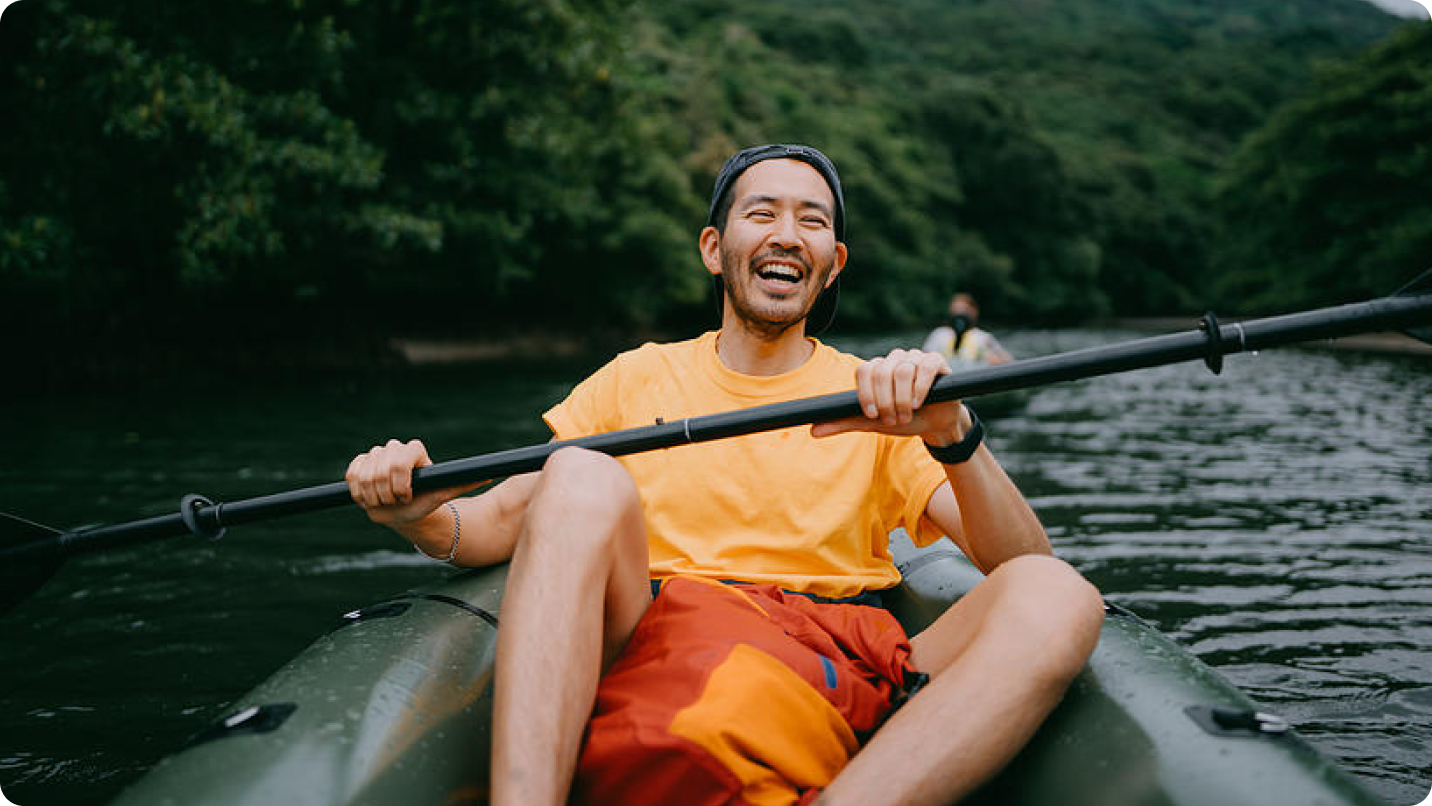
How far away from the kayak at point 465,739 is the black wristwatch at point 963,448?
1.42 ft

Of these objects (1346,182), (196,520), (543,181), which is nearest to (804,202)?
(196,520)

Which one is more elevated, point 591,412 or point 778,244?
point 778,244

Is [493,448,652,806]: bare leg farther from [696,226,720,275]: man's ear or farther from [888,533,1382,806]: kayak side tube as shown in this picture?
[696,226,720,275]: man's ear

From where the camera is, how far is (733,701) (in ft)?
4.87

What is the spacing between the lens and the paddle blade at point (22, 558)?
2518 mm

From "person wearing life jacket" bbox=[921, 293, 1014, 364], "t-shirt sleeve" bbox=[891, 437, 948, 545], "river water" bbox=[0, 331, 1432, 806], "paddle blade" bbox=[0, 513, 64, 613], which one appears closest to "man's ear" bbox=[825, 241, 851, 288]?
"t-shirt sleeve" bbox=[891, 437, 948, 545]

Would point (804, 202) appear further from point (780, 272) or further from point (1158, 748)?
point (1158, 748)

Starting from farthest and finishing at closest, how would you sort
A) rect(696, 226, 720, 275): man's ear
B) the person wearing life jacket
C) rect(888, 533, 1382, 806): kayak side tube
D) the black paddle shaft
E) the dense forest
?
the dense forest < the person wearing life jacket < rect(696, 226, 720, 275): man's ear < the black paddle shaft < rect(888, 533, 1382, 806): kayak side tube

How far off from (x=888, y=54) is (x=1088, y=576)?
64.6 meters

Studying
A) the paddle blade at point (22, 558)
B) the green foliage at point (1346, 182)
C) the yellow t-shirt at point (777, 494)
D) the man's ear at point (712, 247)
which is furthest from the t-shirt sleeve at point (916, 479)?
the green foliage at point (1346, 182)

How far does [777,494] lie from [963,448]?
40 cm

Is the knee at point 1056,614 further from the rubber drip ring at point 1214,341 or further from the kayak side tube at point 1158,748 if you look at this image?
the rubber drip ring at point 1214,341

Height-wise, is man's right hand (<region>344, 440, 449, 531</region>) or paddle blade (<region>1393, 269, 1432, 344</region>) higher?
paddle blade (<region>1393, 269, 1432, 344</region>)

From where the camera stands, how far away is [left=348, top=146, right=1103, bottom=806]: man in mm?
1468
